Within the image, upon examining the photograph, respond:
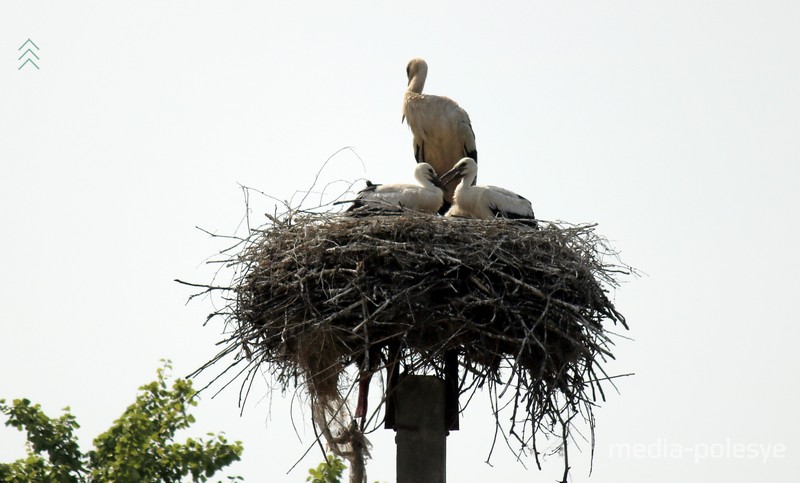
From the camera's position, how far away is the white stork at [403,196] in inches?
368

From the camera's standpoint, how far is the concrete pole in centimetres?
720

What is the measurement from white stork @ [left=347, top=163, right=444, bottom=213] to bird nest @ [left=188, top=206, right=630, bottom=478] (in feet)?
3.77

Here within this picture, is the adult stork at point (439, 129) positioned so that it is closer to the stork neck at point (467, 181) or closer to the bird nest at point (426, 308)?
the stork neck at point (467, 181)

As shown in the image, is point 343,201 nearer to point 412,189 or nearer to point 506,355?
point 412,189

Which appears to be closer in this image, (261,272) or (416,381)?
(416,381)

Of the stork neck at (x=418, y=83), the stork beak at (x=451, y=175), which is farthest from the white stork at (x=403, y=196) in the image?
the stork neck at (x=418, y=83)

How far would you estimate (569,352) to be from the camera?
25.5ft

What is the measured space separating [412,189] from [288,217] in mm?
1259

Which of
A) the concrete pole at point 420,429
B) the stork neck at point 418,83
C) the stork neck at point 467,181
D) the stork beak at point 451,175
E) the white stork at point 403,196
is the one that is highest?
the stork neck at point 418,83

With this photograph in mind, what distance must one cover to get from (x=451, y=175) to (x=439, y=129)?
57.9 inches

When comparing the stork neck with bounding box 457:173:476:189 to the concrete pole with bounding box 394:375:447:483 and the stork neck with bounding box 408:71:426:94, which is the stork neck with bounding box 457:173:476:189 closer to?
the stork neck with bounding box 408:71:426:94

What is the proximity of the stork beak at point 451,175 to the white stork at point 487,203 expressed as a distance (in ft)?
1.29

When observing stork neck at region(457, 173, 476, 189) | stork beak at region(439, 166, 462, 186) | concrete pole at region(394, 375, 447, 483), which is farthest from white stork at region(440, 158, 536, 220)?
concrete pole at region(394, 375, 447, 483)

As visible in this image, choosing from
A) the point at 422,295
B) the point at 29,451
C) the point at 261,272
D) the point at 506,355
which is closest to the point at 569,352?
the point at 506,355
